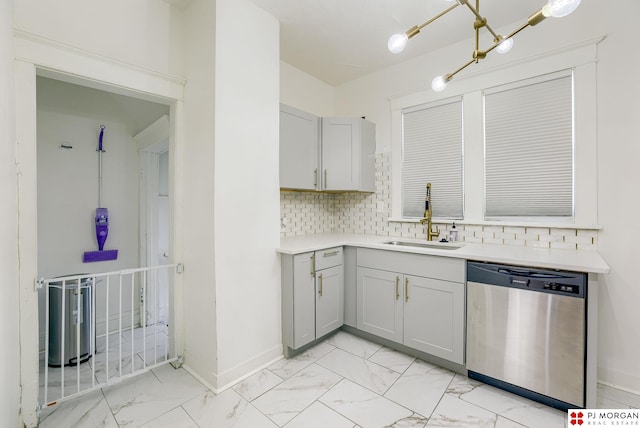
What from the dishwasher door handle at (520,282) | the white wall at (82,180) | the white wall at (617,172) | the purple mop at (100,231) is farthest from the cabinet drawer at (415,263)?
the purple mop at (100,231)

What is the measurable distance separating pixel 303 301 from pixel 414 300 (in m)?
0.94

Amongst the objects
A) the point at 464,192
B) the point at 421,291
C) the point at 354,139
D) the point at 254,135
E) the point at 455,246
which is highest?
the point at 354,139

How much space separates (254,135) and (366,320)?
195 centimetres

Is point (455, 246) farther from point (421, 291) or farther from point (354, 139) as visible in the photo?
point (354, 139)

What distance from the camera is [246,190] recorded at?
2193 millimetres

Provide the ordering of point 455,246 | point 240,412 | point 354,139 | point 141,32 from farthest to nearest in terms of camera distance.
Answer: point 354,139
point 455,246
point 141,32
point 240,412

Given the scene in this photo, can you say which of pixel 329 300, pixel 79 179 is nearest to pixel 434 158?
pixel 329 300

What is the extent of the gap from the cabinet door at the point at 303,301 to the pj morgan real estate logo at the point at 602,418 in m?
1.78

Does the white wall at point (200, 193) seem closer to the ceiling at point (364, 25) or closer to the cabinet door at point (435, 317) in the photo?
the ceiling at point (364, 25)

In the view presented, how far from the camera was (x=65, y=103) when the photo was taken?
2750 millimetres

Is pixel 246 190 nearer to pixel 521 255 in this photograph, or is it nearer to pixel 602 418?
pixel 521 255

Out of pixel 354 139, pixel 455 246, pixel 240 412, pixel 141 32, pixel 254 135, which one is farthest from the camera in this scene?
pixel 354 139

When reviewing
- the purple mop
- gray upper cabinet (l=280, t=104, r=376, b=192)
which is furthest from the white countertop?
the purple mop

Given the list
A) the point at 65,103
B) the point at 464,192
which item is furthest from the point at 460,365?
the point at 65,103
